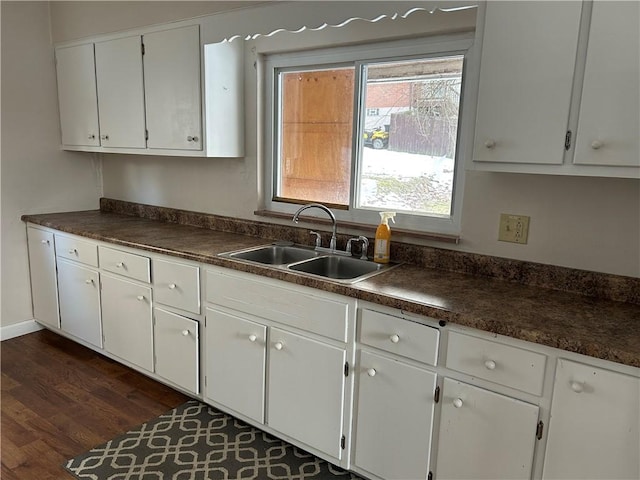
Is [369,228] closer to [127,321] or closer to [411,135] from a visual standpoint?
[411,135]

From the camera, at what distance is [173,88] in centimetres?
265

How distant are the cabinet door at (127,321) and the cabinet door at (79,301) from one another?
0.09 metres

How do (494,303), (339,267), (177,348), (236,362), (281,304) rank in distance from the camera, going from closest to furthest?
1. (494,303)
2. (281,304)
3. (236,362)
4. (339,267)
5. (177,348)

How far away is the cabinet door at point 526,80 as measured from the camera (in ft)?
4.96

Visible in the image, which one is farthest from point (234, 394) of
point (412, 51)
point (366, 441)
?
point (412, 51)

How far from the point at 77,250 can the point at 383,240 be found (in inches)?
76.1

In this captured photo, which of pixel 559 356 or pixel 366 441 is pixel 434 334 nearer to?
pixel 559 356

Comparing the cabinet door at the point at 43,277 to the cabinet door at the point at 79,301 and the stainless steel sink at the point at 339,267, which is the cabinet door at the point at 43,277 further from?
the stainless steel sink at the point at 339,267

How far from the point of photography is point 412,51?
2170 millimetres

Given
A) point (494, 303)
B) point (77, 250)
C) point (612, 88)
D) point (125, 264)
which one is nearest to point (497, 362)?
point (494, 303)

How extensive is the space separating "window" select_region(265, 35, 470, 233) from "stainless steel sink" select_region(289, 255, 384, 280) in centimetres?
27

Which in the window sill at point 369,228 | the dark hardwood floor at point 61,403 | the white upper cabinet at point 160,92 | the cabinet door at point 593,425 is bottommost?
the dark hardwood floor at point 61,403

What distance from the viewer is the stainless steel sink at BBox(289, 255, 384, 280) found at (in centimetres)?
222

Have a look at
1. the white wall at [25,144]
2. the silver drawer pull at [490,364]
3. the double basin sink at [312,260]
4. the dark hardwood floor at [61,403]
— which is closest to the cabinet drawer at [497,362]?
the silver drawer pull at [490,364]
